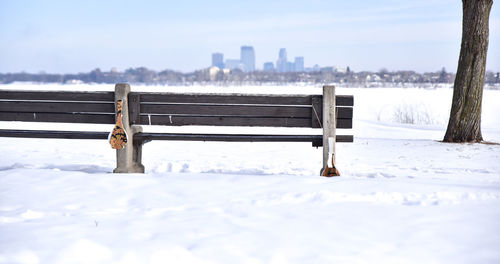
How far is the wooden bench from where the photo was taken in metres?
5.72

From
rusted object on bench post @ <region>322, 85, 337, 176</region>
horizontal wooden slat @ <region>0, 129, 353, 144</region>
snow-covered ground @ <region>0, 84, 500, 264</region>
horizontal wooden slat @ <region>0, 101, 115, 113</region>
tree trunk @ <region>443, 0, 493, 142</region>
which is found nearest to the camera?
snow-covered ground @ <region>0, 84, 500, 264</region>

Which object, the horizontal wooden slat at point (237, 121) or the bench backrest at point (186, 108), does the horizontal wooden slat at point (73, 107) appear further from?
the horizontal wooden slat at point (237, 121)

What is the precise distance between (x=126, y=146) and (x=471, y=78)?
697cm

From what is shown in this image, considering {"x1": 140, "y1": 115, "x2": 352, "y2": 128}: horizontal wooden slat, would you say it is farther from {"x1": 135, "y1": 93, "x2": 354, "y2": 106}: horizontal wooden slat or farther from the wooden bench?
{"x1": 135, "y1": 93, "x2": 354, "y2": 106}: horizontal wooden slat

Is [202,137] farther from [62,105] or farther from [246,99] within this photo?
[62,105]

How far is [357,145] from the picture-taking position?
31.9 ft

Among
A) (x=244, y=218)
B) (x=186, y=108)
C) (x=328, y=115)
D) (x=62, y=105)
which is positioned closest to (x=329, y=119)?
(x=328, y=115)

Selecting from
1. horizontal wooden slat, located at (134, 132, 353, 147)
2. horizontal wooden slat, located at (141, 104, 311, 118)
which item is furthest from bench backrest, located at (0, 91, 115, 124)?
horizontal wooden slat, located at (141, 104, 311, 118)

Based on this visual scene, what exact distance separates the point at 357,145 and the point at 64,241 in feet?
23.4

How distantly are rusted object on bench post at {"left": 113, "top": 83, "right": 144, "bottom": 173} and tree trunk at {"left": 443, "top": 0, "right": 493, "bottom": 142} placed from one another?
6.38 meters

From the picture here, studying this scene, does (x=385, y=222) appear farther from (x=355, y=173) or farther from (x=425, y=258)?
(x=355, y=173)

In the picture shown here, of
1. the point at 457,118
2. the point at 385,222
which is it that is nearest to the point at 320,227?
the point at 385,222

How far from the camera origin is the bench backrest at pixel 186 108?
5723 mm

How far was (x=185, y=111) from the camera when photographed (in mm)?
5762
